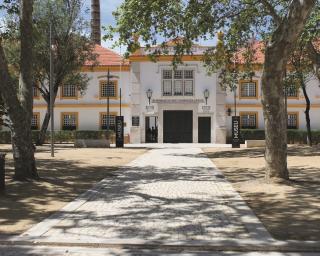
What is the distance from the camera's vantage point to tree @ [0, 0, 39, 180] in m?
12.2

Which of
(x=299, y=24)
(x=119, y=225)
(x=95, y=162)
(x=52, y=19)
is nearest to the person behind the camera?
(x=119, y=225)

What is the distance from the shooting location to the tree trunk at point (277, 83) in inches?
465

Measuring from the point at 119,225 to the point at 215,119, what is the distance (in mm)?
31936

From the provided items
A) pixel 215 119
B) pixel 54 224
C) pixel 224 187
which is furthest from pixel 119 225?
pixel 215 119

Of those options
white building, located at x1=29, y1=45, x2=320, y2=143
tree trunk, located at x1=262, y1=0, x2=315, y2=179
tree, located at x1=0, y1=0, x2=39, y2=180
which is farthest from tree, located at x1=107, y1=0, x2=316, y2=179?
white building, located at x1=29, y1=45, x2=320, y2=143

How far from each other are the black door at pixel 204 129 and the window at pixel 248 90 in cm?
423

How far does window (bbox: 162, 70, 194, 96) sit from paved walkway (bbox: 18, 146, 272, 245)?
2638 cm

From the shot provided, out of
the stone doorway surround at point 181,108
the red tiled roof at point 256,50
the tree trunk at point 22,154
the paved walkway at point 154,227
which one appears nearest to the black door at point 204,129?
the stone doorway surround at point 181,108

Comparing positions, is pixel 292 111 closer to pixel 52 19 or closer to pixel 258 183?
pixel 52 19

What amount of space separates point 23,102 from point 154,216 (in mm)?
6139

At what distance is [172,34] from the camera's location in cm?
1797

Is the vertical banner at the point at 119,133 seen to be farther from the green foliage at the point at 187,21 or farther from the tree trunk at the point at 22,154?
the tree trunk at the point at 22,154

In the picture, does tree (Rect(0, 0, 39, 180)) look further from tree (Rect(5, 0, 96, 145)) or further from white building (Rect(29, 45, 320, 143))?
white building (Rect(29, 45, 320, 143))

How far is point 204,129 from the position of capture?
39.8 metres
